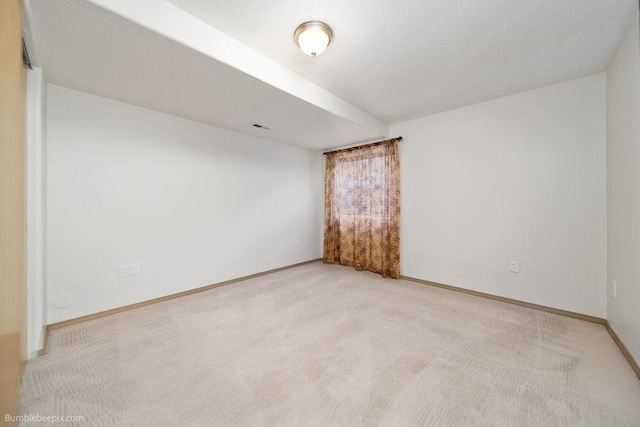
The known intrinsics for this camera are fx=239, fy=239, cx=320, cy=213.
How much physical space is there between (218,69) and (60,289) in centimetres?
241

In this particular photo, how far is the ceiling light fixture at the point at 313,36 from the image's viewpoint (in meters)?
1.66

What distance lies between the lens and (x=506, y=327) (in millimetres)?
2150

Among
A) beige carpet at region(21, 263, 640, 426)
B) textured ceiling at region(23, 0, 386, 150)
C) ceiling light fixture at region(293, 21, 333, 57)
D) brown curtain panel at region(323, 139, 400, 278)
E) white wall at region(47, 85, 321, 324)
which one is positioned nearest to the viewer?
beige carpet at region(21, 263, 640, 426)

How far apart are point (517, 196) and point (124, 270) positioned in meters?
4.32

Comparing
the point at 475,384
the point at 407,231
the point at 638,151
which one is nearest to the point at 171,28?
the point at 475,384

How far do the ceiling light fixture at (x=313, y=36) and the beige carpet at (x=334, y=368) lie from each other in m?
2.24

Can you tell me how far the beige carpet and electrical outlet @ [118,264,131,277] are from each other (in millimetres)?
406

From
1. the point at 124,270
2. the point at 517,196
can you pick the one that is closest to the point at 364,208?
the point at 517,196

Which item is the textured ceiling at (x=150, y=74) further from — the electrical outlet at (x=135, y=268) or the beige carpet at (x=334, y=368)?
the beige carpet at (x=334, y=368)

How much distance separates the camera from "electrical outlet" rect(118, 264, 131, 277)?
248cm

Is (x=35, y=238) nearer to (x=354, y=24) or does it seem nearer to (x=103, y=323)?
(x=103, y=323)

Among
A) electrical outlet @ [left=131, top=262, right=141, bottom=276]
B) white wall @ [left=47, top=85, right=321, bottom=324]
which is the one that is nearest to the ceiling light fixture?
white wall @ [left=47, top=85, right=321, bottom=324]

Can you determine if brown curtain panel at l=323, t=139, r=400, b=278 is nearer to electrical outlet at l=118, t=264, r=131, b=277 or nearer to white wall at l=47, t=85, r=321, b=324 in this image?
white wall at l=47, t=85, r=321, b=324

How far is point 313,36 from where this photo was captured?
66.3 inches
